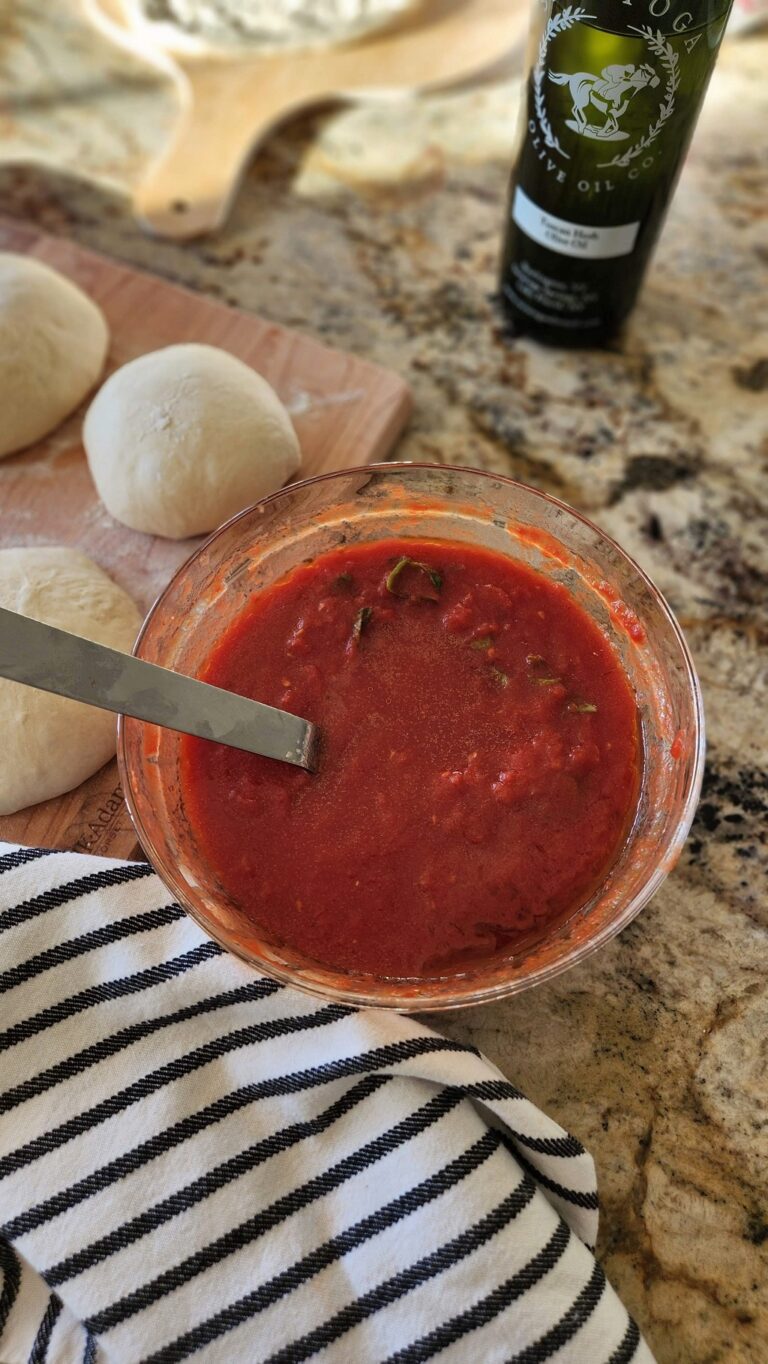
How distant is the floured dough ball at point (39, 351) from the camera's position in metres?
1.65

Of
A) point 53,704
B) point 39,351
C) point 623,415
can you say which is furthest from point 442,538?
point 39,351

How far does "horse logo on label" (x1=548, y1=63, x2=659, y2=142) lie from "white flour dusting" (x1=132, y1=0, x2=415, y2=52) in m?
1.01

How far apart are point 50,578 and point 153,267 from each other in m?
0.87

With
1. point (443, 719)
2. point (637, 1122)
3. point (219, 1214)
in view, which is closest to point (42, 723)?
point (443, 719)

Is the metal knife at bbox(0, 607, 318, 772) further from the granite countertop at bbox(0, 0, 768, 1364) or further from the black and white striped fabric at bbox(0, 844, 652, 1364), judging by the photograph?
the granite countertop at bbox(0, 0, 768, 1364)

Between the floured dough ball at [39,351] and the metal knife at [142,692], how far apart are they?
25.5 inches

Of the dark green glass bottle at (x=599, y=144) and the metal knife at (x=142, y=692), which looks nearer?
the metal knife at (x=142, y=692)

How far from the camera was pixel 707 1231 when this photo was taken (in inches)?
48.6

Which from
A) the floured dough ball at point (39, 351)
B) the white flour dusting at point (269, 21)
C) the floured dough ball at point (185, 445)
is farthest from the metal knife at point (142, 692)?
the white flour dusting at point (269, 21)

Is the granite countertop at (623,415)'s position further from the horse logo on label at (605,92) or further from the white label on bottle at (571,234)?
the horse logo on label at (605,92)

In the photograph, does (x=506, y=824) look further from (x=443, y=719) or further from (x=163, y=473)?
(x=163, y=473)

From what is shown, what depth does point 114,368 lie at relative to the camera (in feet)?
5.96

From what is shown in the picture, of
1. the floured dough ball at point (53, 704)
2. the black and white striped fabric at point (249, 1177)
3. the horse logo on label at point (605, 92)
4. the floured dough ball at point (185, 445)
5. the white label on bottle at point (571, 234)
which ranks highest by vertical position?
the horse logo on label at point (605, 92)

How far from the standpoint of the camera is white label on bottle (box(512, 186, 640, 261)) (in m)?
1.61
